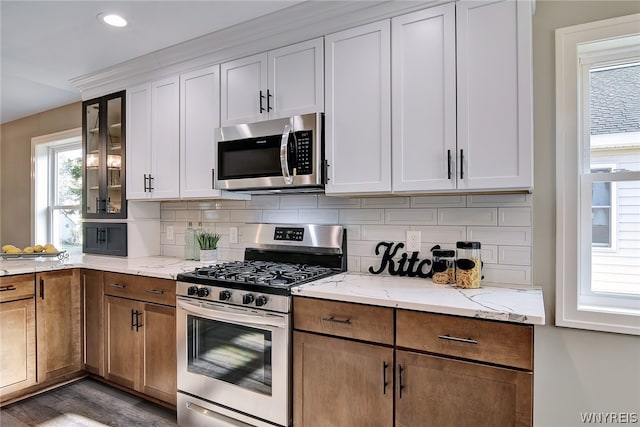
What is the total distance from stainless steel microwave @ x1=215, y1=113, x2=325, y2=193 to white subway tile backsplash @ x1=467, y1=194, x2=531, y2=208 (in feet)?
2.80

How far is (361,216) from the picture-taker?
7.85 ft

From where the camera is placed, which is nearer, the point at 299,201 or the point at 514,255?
the point at 514,255

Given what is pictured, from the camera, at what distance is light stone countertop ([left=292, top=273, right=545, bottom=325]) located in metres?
1.43

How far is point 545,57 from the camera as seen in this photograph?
1.91 metres

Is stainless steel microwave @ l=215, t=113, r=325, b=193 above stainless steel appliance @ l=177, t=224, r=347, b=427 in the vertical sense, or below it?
above

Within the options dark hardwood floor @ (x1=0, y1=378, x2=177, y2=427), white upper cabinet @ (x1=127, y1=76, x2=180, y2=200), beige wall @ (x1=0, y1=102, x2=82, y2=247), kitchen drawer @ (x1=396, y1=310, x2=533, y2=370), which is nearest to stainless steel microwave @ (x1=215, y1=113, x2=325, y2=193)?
white upper cabinet @ (x1=127, y1=76, x2=180, y2=200)

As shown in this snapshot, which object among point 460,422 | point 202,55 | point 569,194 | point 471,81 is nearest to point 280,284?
point 460,422

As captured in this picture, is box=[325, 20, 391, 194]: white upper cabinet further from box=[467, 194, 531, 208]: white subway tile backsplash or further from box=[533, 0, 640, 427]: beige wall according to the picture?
box=[533, 0, 640, 427]: beige wall

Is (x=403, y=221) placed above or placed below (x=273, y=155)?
below

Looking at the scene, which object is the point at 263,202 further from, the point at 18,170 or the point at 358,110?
the point at 18,170

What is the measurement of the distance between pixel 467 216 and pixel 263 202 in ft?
4.71

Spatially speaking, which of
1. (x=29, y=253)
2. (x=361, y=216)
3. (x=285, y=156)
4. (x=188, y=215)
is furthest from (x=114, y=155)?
(x=361, y=216)

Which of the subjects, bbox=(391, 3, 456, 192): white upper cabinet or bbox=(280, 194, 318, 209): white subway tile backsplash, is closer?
bbox=(391, 3, 456, 192): white upper cabinet

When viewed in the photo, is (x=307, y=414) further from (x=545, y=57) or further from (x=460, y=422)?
(x=545, y=57)
